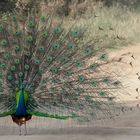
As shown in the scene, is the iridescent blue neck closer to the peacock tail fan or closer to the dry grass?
the peacock tail fan

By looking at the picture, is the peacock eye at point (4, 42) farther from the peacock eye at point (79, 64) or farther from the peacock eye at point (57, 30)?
the peacock eye at point (79, 64)

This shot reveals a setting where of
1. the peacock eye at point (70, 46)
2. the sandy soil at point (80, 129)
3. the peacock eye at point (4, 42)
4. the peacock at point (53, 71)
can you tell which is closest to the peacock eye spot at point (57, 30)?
the peacock at point (53, 71)

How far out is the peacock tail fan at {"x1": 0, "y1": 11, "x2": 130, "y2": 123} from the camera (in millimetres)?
8242

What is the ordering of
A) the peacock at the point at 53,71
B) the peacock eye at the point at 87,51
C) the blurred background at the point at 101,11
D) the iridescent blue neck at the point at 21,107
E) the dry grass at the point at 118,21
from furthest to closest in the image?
the blurred background at the point at 101,11
the dry grass at the point at 118,21
the peacock eye at the point at 87,51
the peacock at the point at 53,71
the iridescent blue neck at the point at 21,107

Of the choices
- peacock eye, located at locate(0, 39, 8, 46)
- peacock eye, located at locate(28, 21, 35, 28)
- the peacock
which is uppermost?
peacock eye, located at locate(28, 21, 35, 28)

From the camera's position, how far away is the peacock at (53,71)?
27.0ft

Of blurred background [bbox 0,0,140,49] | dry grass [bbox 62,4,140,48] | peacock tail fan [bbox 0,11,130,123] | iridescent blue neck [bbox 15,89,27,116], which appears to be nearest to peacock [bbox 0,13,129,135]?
peacock tail fan [bbox 0,11,130,123]

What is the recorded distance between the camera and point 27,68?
8.42 meters

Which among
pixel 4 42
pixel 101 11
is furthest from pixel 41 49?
pixel 101 11

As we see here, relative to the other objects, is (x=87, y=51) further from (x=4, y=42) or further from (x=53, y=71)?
(x=4, y=42)

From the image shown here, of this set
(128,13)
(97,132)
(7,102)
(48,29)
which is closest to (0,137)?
(7,102)

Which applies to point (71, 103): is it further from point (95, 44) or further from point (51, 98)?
point (95, 44)

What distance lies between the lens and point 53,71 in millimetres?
8383

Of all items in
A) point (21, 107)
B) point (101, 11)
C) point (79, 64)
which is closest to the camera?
point (21, 107)
